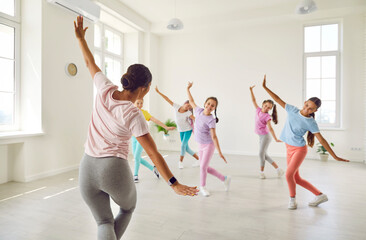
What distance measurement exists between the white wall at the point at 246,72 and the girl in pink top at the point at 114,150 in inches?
204

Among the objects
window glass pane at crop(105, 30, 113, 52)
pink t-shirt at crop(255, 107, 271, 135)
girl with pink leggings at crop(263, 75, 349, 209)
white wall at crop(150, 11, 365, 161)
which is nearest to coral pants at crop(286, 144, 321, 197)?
girl with pink leggings at crop(263, 75, 349, 209)

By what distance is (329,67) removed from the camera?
5.59 meters

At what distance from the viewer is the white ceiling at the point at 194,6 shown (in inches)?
208

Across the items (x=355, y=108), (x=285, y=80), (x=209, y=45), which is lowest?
(x=355, y=108)

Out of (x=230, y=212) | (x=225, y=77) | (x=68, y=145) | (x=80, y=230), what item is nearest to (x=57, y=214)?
(x=80, y=230)

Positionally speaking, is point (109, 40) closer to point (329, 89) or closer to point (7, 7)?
point (7, 7)

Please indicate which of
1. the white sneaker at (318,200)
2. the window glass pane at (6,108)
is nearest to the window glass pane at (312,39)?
the white sneaker at (318,200)

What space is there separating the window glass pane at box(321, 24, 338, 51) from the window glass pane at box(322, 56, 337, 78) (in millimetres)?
222

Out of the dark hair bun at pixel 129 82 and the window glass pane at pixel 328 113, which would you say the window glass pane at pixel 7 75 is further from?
the window glass pane at pixel 328 113

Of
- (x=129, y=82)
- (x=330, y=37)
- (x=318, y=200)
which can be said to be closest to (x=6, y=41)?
(x=129, y=82)

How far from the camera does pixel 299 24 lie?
5637mm

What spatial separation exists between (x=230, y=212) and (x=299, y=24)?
494 cm

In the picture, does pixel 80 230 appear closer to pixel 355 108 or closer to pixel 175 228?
pixel 175 228

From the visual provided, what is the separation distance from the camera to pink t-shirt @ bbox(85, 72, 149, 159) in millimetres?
1066
